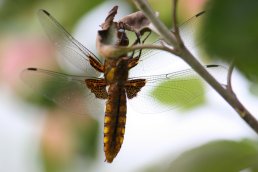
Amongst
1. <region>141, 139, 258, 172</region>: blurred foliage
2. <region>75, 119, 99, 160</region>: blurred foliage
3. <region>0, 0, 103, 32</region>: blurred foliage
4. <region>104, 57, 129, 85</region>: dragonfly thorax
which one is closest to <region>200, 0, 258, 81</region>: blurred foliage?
<region>141, 139, 258, 172</region>: blurred foliage

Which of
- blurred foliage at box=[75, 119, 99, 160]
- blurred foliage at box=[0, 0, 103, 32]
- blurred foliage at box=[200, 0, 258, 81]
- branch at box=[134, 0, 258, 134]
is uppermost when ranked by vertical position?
blurred foliage at box=[200, 0, 258, 81]

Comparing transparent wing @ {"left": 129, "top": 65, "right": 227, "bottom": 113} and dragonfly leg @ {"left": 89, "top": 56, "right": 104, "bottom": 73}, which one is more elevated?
dragonfly leg @ {"left": 89, "top": 56, "right": 104, "bottom": 73}

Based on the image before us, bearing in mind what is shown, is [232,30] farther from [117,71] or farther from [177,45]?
[117,71]

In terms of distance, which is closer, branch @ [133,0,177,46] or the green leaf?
branch @ [133,0,177,46]

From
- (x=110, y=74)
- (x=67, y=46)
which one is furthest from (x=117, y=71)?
(x=67, y=46)

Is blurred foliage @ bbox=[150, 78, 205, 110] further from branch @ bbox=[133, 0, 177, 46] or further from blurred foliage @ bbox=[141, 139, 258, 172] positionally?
branch @ bbox=[133, 0, 177, 46]

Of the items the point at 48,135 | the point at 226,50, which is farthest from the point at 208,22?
the point at 48,135

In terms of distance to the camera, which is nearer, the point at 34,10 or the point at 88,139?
the point at 34,10

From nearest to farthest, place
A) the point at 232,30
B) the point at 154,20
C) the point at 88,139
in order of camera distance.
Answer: the point at 232,30, the point at 154,20, the point at 88,139
